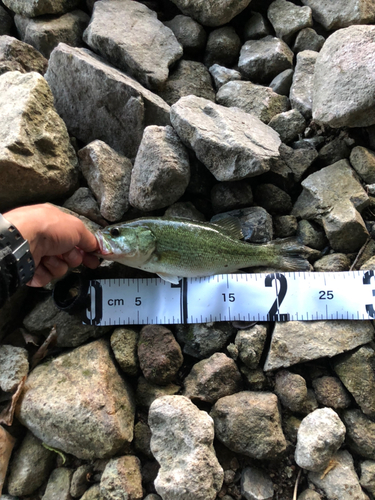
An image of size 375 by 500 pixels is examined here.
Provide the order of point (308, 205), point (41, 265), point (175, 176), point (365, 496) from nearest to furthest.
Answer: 1. point (365, 496)
2. point (41, 265)
3. point (175, 176)
4. point (308, 205)

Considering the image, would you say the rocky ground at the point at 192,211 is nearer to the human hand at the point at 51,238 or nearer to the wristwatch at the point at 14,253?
the human hand at the point at 51,238

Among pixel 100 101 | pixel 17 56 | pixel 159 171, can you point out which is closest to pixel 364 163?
pixel 159 171

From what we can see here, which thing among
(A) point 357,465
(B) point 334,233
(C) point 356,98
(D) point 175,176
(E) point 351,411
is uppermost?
(C) point 356,98

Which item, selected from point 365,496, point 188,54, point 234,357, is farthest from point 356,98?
point 365,496

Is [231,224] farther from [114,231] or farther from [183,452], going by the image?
[183,452]

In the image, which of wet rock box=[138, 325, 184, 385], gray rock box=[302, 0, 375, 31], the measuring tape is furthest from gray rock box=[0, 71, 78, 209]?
gray rock box=[302, 0, 375, 31]

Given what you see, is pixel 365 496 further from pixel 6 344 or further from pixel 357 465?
pixel 6 344

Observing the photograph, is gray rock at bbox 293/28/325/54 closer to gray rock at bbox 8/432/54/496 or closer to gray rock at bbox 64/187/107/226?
gray rock at bbox 64/187/107/226
